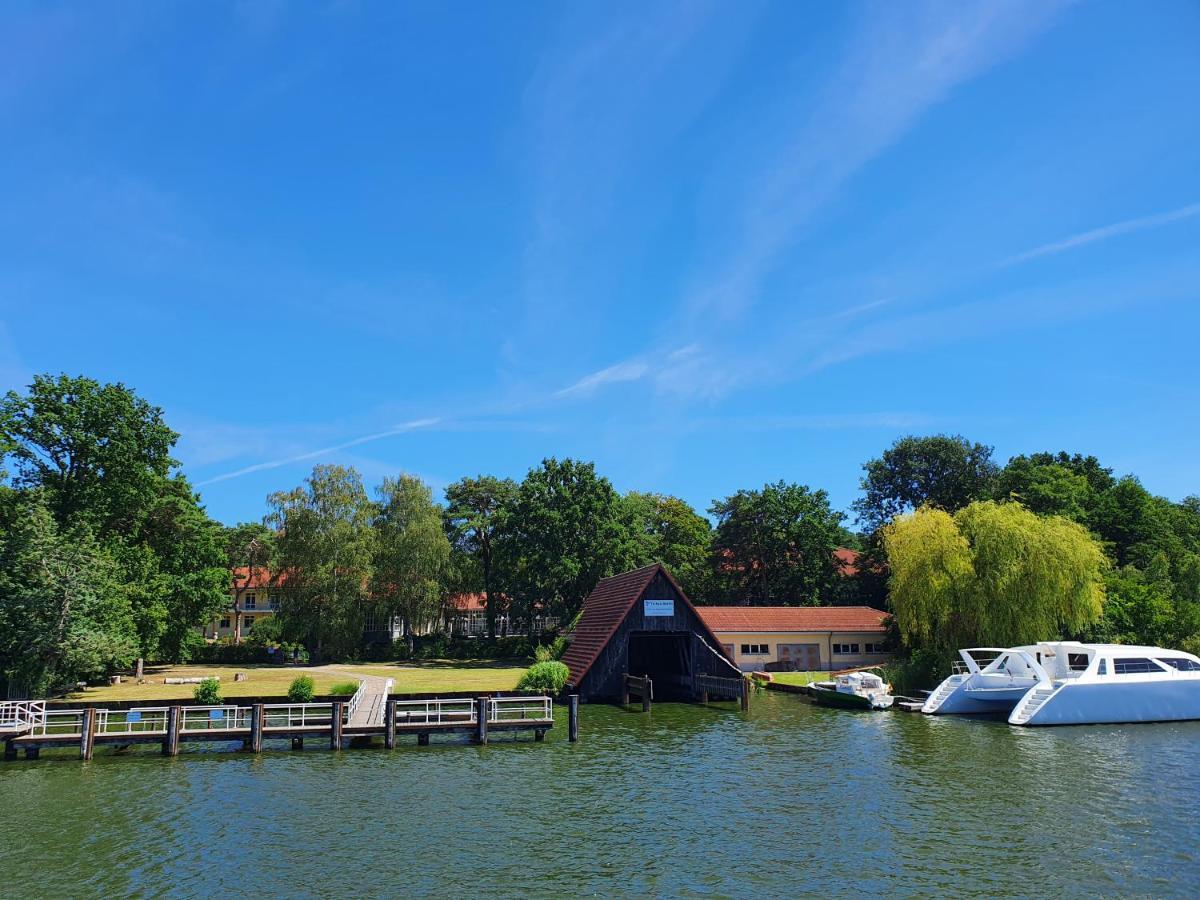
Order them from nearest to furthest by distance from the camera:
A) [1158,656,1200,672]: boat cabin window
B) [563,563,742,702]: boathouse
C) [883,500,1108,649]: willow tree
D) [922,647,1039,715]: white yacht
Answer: [1158,656,1200,672]: boat cabin window, [922,647,1039,715]: white yacht, [563,563,742,702]: boathouse, [883,500,1108,649]: willow tree

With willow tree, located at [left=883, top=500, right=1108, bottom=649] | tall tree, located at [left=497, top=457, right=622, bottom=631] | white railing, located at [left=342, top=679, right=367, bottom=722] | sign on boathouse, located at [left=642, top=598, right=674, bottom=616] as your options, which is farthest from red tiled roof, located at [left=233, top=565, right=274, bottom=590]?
willow tree, located at [left=883, top=500, right=1108, bottom=649]

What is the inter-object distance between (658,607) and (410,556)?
1297 inches

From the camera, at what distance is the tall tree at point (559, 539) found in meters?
66.2

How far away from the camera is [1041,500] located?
194 feet

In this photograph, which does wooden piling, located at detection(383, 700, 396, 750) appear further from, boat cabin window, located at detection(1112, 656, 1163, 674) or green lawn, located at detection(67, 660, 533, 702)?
boat cabin window, located at detection(1112, 656, 1163, 674)

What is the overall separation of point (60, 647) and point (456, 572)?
37.8 m

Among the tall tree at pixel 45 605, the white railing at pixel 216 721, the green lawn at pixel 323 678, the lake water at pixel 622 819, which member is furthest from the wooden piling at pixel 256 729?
the tall tree at pixel 45 605

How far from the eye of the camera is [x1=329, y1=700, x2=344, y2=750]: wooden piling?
28.0 meters

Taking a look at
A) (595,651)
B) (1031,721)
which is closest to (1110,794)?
(1031,721)

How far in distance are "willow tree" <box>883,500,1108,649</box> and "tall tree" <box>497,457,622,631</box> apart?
1057 inches

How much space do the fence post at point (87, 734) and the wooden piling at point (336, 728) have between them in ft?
24.5

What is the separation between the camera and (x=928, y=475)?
248ft

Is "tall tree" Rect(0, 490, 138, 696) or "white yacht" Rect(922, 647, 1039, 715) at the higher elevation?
"tall tree" Rect(0, 490, 138, 696)

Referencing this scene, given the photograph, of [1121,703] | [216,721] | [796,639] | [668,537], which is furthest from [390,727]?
[668,537]
